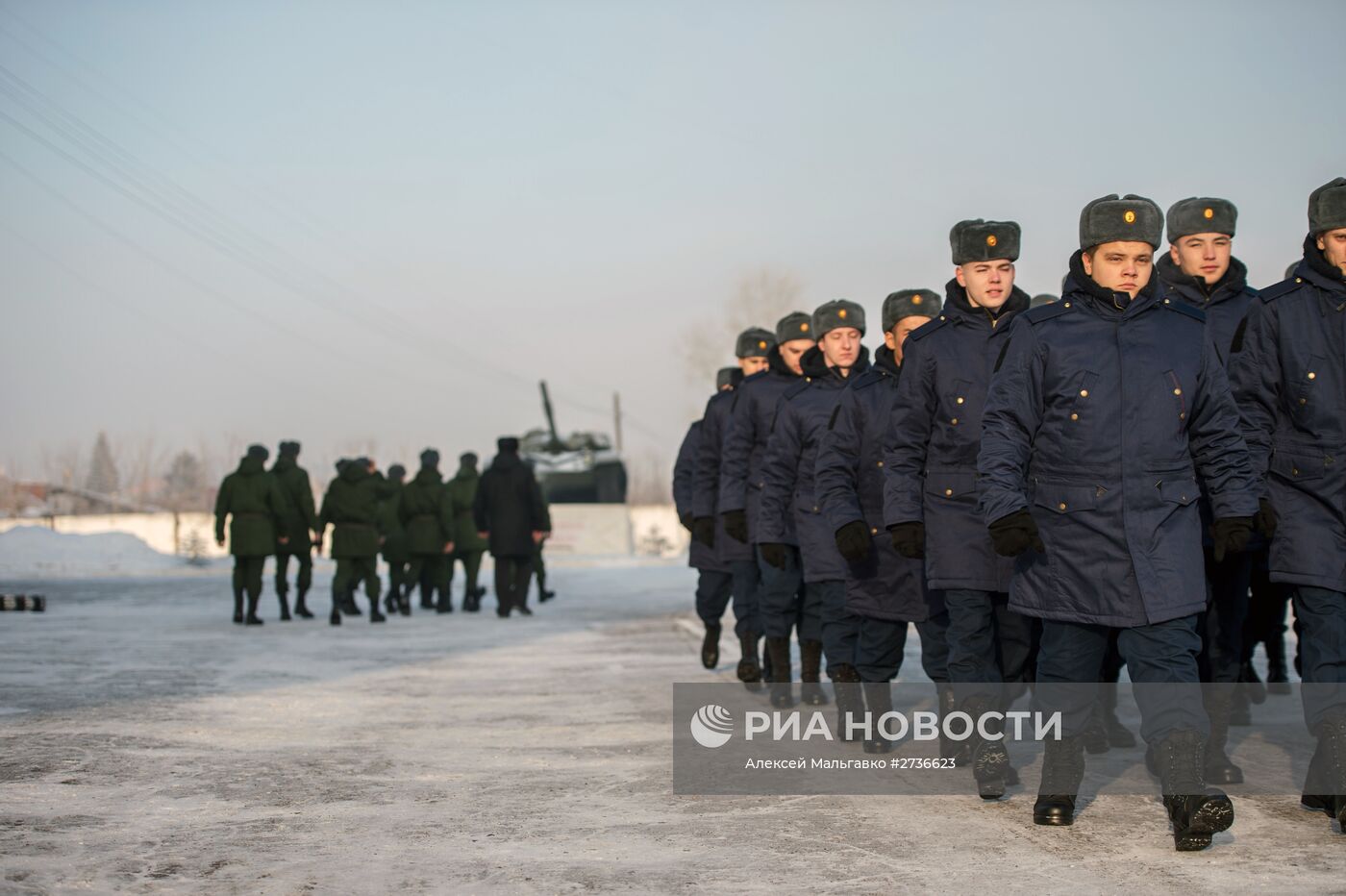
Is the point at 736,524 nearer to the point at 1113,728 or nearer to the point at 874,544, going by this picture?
the point at 874,544

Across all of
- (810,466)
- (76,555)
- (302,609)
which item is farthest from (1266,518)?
(76,555)

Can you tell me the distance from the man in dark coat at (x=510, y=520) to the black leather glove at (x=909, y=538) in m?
11.5

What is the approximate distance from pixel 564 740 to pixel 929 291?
A: 2.65 metres

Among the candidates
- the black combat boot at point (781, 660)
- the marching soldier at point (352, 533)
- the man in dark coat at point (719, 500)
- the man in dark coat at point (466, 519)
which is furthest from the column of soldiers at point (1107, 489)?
the man in dark coat at point (466, 519)

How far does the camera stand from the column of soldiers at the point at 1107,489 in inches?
195

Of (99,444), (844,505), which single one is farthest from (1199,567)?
(99,444)

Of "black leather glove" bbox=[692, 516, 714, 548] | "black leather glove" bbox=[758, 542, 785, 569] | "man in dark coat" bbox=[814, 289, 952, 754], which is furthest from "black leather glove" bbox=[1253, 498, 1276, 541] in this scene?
"black leather glove" bbox=[692, 516, 714, 548]

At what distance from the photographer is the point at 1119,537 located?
4949 mm

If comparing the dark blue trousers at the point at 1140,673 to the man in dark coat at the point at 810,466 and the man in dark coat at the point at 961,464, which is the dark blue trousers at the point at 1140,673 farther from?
the man in dark coat at the point at 810,466

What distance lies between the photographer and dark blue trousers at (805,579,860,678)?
7562 millimetres

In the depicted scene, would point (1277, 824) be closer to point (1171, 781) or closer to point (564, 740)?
point (1171, 781)

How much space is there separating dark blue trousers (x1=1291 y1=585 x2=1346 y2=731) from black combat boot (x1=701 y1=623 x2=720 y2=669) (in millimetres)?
5459

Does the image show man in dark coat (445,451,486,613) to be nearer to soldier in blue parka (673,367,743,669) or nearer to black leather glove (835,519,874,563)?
soldier in blue parka (673,367,743,669)

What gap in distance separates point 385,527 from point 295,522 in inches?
120
